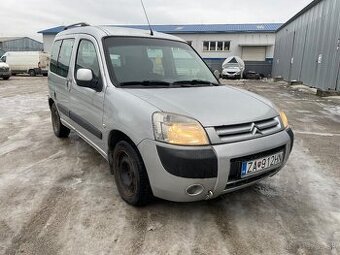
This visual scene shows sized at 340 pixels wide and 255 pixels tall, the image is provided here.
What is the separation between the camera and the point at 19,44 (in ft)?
200

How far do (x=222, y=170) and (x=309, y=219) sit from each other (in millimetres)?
1125

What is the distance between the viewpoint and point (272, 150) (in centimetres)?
299

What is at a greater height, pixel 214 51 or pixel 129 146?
pixel 214 51

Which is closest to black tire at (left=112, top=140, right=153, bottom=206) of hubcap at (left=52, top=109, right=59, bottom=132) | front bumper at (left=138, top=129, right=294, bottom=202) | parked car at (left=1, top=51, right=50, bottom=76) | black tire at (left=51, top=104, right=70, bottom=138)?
front bumper at (left=138, top=129, right=294, bottom=202)

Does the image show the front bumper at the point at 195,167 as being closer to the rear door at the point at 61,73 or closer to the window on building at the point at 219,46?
the rear door at the point at 61,73

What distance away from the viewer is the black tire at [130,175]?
296 cm

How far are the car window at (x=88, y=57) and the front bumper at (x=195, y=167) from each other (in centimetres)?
134

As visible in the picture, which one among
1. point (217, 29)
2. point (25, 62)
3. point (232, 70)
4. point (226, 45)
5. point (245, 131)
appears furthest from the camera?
point (217, 29)

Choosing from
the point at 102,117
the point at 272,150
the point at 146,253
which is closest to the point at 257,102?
the point at 272,150

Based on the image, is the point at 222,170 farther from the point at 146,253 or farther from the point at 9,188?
the point at 9,188

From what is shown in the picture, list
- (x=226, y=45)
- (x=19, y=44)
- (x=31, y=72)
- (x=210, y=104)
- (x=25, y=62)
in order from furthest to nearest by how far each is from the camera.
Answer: (x=19, y=44) → (x=226, y=45) → (x=31, y=72) → (x=25, y=62) → (x=210, y=104)

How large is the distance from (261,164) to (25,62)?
27.8 meters

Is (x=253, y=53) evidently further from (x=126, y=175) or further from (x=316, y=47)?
(x=126, y=175)

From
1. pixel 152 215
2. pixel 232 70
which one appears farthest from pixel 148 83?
pixel 232 70
